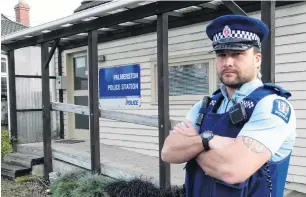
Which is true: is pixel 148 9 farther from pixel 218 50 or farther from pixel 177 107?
pixel 218 50

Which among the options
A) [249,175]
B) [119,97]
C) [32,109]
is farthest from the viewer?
[32,109]

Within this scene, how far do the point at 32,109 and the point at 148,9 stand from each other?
Result: 4573 millimetres

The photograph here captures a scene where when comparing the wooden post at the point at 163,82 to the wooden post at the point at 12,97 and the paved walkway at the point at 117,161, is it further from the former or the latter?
the wooden post at the point at 12,97

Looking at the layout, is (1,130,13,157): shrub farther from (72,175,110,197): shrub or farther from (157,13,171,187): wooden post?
(157,13,171,187): wooden post

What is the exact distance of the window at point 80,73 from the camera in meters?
7.34

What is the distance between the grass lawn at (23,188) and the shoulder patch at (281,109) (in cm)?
452

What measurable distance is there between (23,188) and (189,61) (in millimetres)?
3451

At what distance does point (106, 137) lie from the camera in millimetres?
6848

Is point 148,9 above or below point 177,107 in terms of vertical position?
above

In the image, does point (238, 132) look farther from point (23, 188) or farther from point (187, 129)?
point (23, 188)

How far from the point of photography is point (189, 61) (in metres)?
5.33

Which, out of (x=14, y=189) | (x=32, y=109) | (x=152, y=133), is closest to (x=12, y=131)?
(x=32, y=109)

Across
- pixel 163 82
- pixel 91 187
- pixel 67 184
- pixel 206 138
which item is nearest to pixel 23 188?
pixel 67 184

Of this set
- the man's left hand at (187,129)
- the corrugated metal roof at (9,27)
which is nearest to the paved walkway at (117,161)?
the man's left hand at (187,129)
